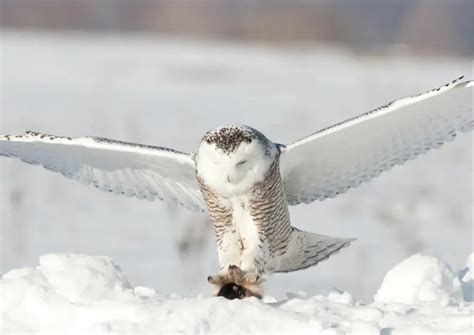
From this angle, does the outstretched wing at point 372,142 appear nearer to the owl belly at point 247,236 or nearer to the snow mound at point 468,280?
the owl belly at point 247,236

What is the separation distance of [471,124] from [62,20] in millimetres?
45661

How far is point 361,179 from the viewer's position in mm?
6637

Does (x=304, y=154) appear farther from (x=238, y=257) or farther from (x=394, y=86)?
(x=394, y=86)

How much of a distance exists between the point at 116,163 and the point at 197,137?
740 centimetres

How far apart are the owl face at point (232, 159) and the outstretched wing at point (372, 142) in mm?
564

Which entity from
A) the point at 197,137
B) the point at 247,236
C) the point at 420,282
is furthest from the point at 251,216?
the point at 197,137

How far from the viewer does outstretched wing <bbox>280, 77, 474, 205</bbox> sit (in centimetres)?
600

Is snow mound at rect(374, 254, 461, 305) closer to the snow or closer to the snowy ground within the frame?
the snow

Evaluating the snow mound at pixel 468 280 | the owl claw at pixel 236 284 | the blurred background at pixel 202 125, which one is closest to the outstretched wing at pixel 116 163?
the blurred background at pixel 202 125

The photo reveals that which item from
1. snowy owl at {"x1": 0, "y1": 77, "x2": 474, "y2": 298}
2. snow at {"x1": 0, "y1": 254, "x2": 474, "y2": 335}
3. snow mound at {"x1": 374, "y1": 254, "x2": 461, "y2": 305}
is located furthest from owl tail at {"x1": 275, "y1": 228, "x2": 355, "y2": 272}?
snow at {"x1": 0, "y1": 254, "x2": 474, "y2": 335}

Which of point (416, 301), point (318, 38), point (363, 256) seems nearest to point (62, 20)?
point (318, 38)

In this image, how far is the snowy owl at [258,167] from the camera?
18.0 ft

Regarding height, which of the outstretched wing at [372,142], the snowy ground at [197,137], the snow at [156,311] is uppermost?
the snowy ground at [197,137]

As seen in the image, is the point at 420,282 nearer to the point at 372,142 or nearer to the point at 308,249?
the point at 308,249
